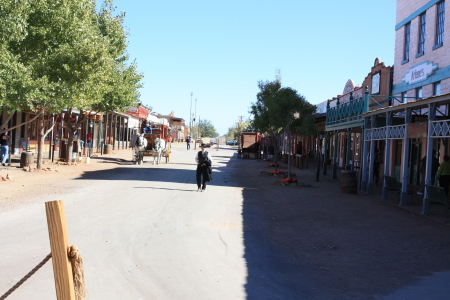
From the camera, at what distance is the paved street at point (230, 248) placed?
6.52 m

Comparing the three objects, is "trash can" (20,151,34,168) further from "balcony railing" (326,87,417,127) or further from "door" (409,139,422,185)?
"door" (409,139,422,185)

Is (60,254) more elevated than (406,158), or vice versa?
(406,158)

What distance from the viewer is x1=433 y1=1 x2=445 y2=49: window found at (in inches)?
808

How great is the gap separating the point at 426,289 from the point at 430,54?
16.6 metres

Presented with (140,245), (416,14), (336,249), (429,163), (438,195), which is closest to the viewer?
(140,245)

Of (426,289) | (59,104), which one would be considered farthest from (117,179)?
(426,289)

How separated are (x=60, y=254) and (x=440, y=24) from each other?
20.7m

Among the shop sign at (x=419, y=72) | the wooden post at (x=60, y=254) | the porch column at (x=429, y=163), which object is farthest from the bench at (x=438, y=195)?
the wooden post at (x=60, y=254)

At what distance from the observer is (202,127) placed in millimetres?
195500

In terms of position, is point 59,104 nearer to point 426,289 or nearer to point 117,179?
point 117,179

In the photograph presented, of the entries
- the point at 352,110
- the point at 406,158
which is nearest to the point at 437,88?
the point at 352,110

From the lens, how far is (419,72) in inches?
880

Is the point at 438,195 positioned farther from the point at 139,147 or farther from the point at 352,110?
the point at 139,147

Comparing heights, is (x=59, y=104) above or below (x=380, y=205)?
above
